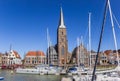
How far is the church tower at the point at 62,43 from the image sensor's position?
405 ft

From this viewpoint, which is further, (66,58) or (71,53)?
(71,53)

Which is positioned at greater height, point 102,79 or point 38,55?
point 38,55

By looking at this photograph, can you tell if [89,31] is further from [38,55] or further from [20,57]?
[20,57]

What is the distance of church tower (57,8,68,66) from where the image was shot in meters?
123

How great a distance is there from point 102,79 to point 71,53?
102 metres

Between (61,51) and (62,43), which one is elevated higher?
(62,43)

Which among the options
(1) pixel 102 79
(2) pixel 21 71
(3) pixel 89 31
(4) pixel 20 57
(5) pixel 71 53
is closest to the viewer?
(1) pixel 102 79

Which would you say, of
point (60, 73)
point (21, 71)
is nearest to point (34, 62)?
point (21, 71)

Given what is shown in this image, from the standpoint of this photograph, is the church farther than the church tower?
No

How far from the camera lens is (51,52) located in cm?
12338

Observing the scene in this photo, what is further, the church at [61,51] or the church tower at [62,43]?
the church tower at [62,43]

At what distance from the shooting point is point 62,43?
4936 inches

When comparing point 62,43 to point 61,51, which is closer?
point 61,51

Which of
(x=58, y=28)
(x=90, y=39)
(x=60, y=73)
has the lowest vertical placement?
(x=60, y=73)
